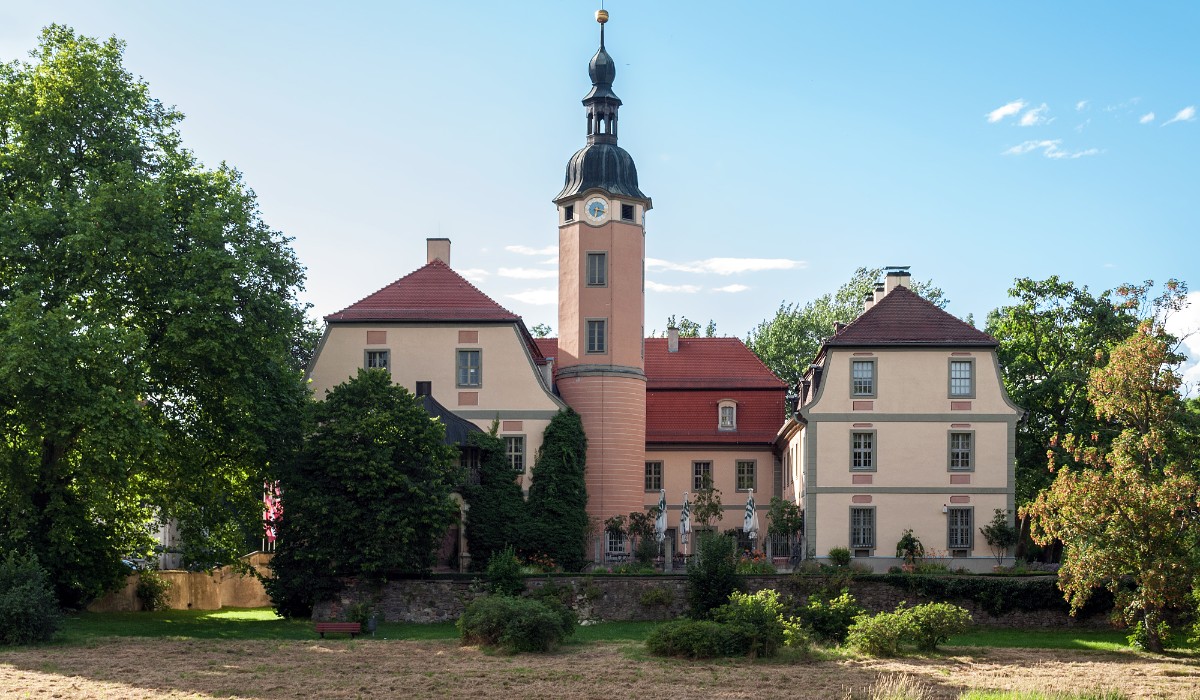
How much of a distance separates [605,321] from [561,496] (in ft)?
19.8

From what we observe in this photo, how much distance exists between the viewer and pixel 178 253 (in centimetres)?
3234

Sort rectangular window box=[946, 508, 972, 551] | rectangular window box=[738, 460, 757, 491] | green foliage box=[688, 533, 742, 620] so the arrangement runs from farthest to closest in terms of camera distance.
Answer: rectangular window box=[738, 460, 757, 491], rectangular window box=[946, 508, 972, 551], green foliage box=[688, 533, 742, 620]

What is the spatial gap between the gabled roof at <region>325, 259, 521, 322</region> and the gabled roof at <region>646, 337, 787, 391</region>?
850 cm

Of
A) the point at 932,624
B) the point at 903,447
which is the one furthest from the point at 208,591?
the point at 932,624

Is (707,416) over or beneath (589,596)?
over

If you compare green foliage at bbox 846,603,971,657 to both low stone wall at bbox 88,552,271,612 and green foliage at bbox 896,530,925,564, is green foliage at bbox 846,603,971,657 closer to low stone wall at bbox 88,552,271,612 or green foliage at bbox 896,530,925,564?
green foliage at bbox 896,530,925,564

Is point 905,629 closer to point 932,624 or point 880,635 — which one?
point 932,624

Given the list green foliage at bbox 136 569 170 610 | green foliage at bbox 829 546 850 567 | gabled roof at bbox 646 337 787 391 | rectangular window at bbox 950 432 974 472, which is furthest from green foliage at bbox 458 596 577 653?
gabled roof at bbox 646 337 787 391

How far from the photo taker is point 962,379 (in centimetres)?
4238

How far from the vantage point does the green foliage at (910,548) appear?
40844mm

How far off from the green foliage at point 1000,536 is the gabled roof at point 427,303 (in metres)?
15.5

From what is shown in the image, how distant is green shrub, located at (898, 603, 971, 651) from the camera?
2688 cm

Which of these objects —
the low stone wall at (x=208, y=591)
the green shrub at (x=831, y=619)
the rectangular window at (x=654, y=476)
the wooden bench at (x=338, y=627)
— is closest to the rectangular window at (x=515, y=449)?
the rectangular window at (x=654, y=476)

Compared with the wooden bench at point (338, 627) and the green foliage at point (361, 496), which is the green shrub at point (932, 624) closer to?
the wooden bench at point (338, 627)
